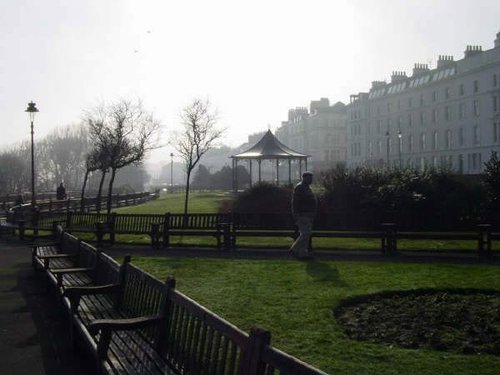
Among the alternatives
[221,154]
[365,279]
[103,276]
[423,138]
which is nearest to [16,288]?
[103,276]

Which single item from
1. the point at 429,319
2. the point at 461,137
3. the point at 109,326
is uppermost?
the point at 461,137

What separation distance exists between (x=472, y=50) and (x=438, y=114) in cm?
935

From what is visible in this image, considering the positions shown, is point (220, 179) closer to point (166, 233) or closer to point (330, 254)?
point (166, 233)

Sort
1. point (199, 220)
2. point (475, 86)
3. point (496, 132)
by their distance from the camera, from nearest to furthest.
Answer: point (199, 220) < point (496, 132) < point (475, 86)

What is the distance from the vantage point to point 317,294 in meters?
8.83

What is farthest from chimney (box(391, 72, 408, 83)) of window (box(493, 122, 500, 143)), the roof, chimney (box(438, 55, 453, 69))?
the roof

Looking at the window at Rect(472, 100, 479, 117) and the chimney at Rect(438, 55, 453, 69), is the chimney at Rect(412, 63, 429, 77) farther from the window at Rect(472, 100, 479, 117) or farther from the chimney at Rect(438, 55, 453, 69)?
the window at Rect(472, 100, 479, 117)

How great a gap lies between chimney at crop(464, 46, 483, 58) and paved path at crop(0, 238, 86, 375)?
64.7 meters

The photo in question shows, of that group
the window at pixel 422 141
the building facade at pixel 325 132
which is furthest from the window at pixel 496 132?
the building facade at pixel 325 132

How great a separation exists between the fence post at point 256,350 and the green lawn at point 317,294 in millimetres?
2397

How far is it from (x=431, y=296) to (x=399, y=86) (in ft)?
256

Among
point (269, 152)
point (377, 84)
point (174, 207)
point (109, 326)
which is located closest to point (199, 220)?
point (109, 326)

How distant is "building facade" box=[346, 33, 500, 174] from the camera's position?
6325 centimetres

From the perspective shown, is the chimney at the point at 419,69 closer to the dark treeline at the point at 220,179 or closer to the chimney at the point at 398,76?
the chimney at the point at 398,76
